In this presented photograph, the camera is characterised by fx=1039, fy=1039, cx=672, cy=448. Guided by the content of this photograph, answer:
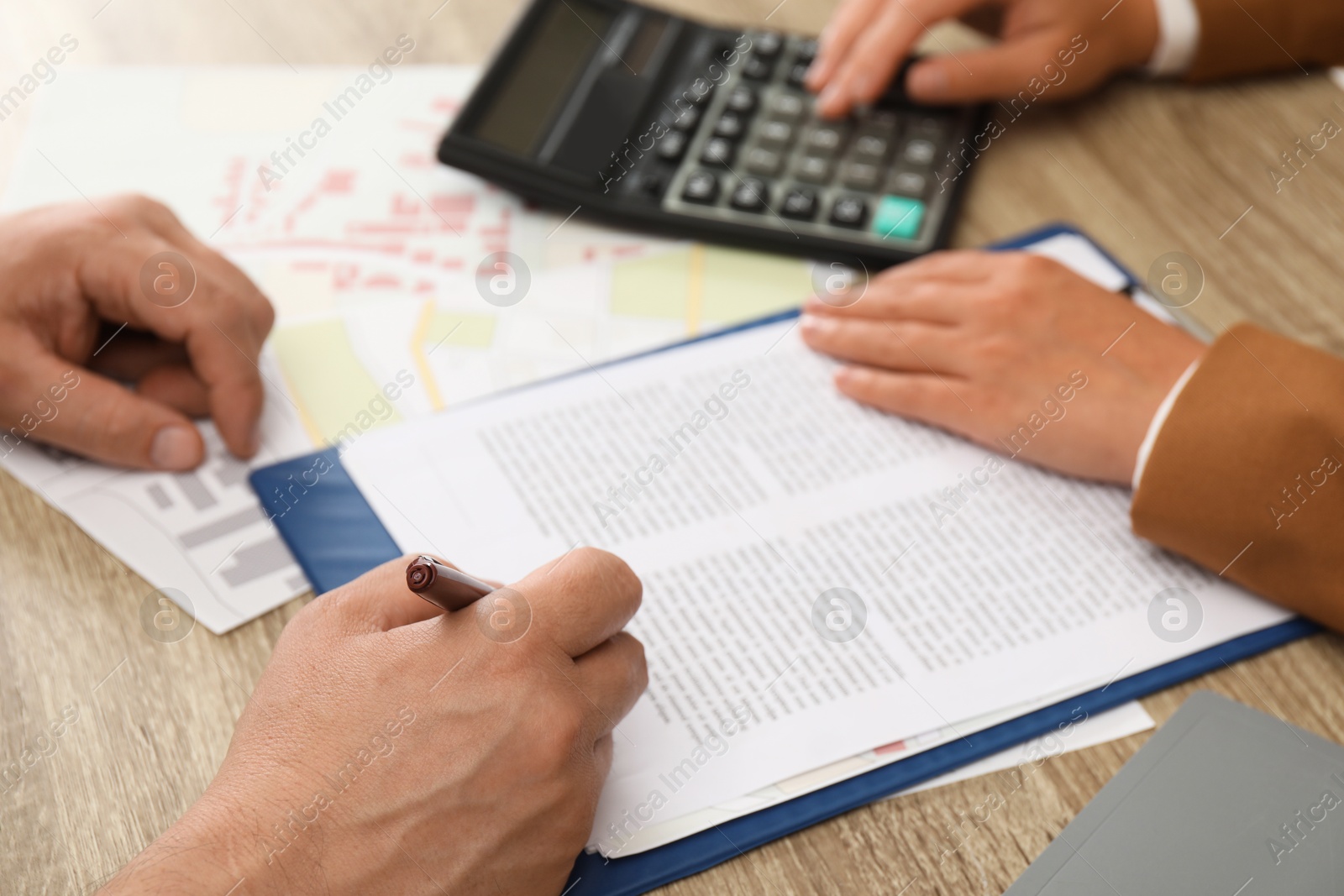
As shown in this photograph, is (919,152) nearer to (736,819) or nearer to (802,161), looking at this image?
(802,161)

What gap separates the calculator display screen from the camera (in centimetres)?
78

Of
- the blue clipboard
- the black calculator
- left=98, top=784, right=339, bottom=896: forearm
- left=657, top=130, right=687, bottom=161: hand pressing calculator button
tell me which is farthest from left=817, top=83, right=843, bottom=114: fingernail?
left=98, top=784, right=339, bottom=896: forearm

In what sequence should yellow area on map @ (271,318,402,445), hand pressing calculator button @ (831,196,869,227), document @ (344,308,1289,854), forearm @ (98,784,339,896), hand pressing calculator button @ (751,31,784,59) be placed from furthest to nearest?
hand pressing calculator button @ (751,31,784,59) < hand pressing calculator button @ (831,196,869,227) < yellow area on map @ (271,318,402,445) < document @ (344,308,1289,854) < forearm @ (98,784,339,896)

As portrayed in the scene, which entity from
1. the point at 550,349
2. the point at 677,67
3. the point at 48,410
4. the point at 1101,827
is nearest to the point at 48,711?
the point at 48,410

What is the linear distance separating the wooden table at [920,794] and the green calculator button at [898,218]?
1.8 inches

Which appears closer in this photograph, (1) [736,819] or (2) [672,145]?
(1) [736,819]

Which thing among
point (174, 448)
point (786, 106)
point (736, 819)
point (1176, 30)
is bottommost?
point (174, 448)

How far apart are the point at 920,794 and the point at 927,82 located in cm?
56

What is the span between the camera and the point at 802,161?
0.78m

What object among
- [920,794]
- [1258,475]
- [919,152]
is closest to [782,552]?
[920,794]

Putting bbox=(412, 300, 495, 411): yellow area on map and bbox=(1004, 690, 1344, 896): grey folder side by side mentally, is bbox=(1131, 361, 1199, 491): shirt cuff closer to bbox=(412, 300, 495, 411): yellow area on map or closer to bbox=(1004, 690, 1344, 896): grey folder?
bbox=(1004, 690, 1344, 896): grey folder

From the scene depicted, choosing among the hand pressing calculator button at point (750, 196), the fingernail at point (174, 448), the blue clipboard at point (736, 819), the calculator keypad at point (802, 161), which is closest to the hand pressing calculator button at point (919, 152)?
the calculator keypad at point (802, 161)

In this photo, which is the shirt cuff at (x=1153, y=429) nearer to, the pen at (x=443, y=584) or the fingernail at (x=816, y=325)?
the fingernail at (x=816, y=325)

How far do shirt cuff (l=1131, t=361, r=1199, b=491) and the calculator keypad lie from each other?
0.21 metres
